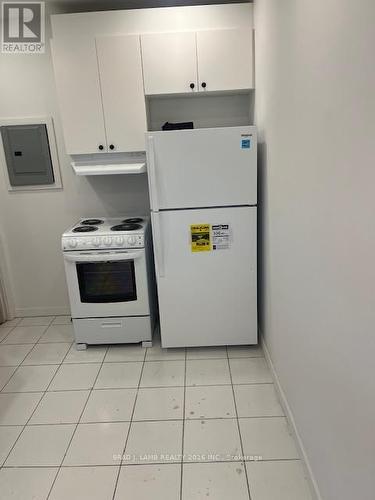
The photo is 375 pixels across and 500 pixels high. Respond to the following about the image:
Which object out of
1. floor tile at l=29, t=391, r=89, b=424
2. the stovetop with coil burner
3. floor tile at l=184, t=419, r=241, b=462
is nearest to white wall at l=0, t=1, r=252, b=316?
the stovetop with coil burner

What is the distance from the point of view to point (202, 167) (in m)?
2.51

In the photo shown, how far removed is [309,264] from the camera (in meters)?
1.64

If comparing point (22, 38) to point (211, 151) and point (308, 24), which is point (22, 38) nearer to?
point (211, 151)

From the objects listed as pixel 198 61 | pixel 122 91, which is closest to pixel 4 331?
pixel 122 91

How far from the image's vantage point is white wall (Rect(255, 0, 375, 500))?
1.11 meters

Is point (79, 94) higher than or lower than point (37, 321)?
higher

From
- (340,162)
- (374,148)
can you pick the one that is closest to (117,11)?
(340,162)

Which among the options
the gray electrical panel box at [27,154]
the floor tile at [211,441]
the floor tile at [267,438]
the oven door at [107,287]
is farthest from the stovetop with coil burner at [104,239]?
the floor tile at [267,438]

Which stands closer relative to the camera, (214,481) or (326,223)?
(326,223)

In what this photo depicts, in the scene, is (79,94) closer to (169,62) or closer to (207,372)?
(169,62)

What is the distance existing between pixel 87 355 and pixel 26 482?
3.73ft

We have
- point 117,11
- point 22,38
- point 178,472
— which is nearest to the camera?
point 178,472

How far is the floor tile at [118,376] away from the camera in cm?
257

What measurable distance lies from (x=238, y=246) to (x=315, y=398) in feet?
3.99
